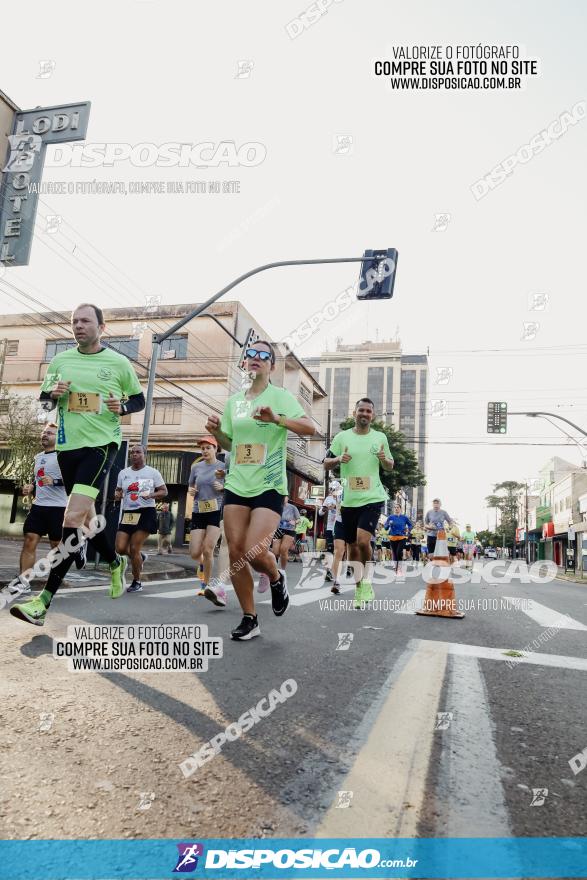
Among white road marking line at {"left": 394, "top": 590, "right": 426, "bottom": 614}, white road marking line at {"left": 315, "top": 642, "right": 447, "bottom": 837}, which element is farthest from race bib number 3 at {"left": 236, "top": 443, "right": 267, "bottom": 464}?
white road marking line at {"left": 394, "top": 590, "right": 426, "bottom": 614}

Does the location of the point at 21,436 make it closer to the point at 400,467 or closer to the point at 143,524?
the point at 143,524

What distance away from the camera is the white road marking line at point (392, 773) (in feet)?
4.98

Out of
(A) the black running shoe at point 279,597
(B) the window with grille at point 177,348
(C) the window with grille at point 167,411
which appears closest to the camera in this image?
(A) the black running shoe at point 279,597

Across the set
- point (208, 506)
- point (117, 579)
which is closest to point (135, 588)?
point (208, 506)

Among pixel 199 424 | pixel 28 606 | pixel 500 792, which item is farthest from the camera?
pixel 199 424

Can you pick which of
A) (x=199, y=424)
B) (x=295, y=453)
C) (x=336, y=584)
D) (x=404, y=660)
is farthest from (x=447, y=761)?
(x=295, y=453)

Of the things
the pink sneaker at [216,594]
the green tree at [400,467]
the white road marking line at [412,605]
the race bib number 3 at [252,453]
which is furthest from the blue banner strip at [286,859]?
the green tree at [400,467]

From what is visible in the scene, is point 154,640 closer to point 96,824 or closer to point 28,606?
point 28,606

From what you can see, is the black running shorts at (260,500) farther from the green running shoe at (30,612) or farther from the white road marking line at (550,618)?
the white road marking line at (550,618)

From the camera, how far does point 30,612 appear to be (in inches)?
144

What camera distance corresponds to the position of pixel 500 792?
1772 mm

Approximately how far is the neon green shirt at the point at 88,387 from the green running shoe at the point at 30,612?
110 centimetres

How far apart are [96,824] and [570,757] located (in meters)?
1.67

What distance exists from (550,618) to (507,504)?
356 ft
